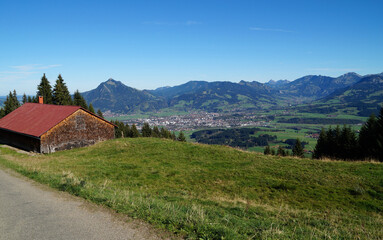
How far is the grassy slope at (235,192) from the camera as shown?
721cm

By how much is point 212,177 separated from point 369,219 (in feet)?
31.5

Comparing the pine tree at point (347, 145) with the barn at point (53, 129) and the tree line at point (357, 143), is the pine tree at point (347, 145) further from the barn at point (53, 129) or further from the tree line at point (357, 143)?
the barn at point (53, 129)

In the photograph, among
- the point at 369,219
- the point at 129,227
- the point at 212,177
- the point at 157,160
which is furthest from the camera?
the point at 157,160

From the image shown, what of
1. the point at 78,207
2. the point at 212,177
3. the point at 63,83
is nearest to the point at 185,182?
the point at 212,177

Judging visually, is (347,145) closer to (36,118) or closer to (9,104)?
(36,118)

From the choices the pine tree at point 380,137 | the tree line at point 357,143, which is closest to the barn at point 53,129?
the tree line at point 357,143

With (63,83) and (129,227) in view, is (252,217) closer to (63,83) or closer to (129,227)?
(129,227)

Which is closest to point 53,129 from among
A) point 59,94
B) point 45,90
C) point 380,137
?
point 59,94

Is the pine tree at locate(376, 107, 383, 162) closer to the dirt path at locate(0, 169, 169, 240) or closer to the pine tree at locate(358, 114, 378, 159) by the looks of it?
the pine tree at locate(358, 114, 378, 159)

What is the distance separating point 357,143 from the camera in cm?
4769

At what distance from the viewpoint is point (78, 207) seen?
8391mm

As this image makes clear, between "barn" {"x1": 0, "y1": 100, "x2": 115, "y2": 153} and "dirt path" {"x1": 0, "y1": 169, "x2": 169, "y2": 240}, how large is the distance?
23843 millimetres

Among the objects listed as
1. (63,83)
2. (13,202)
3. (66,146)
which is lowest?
(66,146)

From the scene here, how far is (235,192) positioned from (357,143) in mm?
47832
